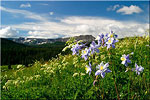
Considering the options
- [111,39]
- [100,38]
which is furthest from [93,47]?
[111,39]

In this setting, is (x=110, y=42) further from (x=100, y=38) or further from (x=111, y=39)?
(x=100, y=38)

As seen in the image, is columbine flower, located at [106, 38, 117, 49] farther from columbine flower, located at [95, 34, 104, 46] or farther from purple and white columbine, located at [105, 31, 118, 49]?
columbine flower, located at [95, 34, 104, 46]

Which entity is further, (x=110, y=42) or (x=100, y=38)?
(x=100, y=38)

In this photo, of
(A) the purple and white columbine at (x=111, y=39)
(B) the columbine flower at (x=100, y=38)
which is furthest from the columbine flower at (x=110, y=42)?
(B) the columbine flower at (x=100, y=38)

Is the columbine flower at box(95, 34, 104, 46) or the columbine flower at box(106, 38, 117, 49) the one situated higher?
the columbine flower at box(95, 34, 104, 46)

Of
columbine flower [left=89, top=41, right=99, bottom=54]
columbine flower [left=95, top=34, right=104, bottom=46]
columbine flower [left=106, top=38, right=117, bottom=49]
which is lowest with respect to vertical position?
columbine flower [left=89, top=41, right=99, bottom=54]

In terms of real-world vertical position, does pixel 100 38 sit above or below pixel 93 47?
above

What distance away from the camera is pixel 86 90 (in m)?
4.00

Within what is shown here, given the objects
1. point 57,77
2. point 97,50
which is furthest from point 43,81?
point 97,50

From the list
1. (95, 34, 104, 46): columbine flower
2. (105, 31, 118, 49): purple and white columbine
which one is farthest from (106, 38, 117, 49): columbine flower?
(95, 34, 104, 46): columbine flower

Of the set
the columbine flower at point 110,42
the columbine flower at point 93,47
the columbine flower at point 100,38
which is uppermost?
the columbine flower at point 100,38

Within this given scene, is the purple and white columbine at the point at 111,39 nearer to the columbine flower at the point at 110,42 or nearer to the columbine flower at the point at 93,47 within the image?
the columbine flower at the point at 110,42

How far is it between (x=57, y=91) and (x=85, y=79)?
96cm

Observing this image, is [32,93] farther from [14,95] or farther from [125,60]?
[125,60]
